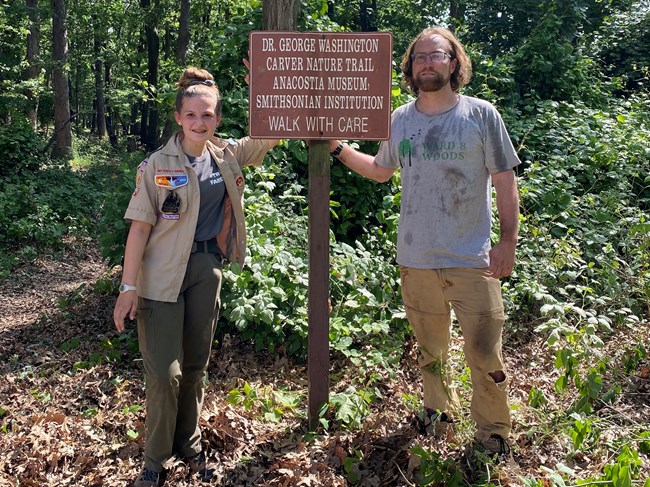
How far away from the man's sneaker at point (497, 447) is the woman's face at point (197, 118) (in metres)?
2.12

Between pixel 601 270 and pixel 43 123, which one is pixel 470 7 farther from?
pixel 43 123

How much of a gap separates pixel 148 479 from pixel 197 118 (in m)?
1.81

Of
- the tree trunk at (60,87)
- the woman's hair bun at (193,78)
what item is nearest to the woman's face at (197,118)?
the woman's hair bun at (193,78)

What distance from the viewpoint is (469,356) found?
3129 mm

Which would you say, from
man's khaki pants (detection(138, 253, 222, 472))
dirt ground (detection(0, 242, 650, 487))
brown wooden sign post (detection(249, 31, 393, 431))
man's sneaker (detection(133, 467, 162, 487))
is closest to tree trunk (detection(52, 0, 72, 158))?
dirt ground (detection(0, 242, 650, 487))

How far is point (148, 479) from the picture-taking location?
3.05 meters

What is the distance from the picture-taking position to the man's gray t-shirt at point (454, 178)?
118 inches

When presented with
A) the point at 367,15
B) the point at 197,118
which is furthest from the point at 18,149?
the point at 367,15

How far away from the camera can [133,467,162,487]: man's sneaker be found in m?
3.05

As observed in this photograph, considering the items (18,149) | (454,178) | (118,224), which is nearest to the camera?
(454,178)

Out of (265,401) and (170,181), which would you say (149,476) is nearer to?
(265,401)

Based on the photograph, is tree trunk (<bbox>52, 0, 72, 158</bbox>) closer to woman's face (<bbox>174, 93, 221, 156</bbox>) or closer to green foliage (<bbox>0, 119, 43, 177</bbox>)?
green foliage (<bbox>0, 119, 43, 177</bbox>)

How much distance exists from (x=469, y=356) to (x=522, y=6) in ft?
50.3

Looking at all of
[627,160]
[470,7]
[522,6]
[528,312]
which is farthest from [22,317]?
[470,7]
